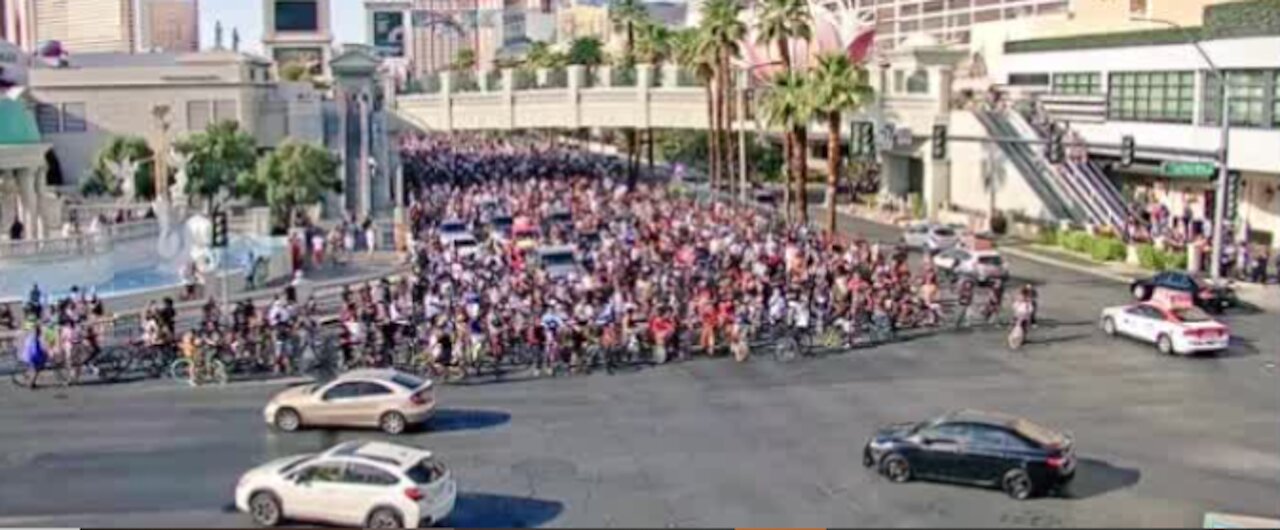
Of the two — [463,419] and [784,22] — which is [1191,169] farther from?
[463,419]

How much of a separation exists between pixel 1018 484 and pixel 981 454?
651 millimetres

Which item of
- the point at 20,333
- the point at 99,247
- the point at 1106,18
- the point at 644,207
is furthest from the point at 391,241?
the point at 1106,18

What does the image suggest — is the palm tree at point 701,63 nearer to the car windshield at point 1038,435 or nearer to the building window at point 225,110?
the building window at point 225,110

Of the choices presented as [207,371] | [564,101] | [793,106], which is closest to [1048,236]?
[793,106]

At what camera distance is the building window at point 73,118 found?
84188 millimetres

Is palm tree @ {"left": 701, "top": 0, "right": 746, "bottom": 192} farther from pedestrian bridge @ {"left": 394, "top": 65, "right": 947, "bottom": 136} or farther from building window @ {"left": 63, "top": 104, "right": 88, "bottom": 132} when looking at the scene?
building window @ {"left": 63, "top": 104, "right": 88, "bottom": 132}

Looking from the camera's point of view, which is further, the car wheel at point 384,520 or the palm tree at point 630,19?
the palm tree at point 630,19

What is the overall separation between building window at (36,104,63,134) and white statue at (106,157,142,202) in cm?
1045

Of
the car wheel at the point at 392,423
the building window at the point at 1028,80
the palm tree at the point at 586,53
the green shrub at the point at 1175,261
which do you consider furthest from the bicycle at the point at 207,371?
the palm tree at the point at 586,53

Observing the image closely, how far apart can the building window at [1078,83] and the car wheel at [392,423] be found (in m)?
46.4

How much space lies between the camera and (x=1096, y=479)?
22.3m

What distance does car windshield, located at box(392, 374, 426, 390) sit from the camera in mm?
26391

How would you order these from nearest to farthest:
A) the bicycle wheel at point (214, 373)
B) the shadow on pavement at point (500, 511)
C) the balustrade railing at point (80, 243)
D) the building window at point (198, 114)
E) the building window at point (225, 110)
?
the shadow on pavement at point (500, 511) → the bicycle wheel at point (214, 373) → the balustrade railing at point (80, 243) → the building window at point (198, 114) → the building window at point (225, 110)

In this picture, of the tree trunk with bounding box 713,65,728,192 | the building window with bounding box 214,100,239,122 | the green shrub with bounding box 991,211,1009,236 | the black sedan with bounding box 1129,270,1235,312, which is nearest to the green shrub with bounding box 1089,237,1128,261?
the green shrub with bounding box 991,211,1009,236
